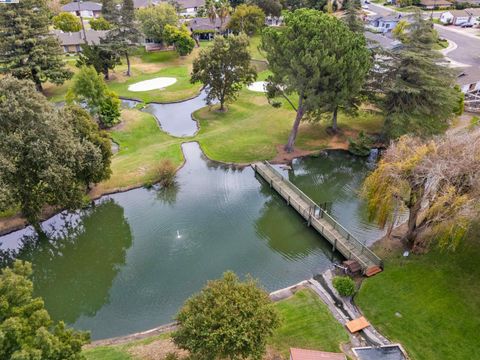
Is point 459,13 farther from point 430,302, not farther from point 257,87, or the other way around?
point 430,302

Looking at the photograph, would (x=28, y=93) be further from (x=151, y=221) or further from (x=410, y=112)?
(x=410, y=112)

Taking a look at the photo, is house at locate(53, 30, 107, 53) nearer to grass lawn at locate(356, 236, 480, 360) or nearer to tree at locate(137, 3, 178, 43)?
→ tree at locate(137, 3, 178, 43)

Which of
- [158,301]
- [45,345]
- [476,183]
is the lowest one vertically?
[158,301]

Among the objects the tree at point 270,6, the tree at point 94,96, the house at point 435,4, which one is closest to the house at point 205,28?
the tree at point 270,6

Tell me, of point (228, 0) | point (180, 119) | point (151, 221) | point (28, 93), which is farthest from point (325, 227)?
point (228, 0)

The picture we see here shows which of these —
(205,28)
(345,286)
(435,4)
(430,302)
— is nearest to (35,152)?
(345,286)
